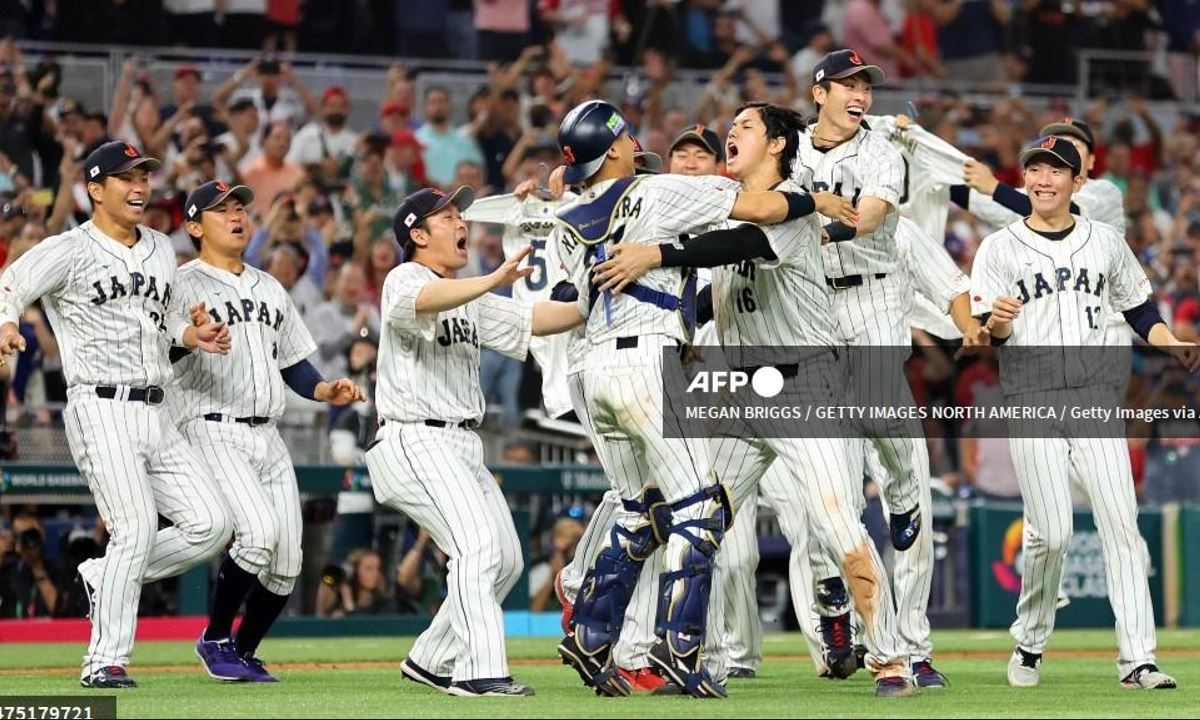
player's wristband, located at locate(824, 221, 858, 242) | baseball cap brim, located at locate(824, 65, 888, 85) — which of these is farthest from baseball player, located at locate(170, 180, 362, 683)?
baseball cap brim, located at locate(824, 65, 888, 85)

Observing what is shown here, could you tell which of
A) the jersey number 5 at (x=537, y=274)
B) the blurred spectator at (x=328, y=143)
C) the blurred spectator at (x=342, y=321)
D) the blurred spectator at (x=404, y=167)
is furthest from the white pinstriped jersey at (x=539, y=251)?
the blurred spectator at (x=328, y=143)

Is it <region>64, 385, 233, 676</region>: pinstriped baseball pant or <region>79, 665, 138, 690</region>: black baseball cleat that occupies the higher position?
<region>64, 385, 233, 676</region>: pinstriped baseball pant

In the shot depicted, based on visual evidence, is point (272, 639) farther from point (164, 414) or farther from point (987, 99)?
point (987, 99)

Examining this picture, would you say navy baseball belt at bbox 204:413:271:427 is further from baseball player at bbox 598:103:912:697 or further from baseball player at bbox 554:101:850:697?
baseball player at bbox 598:103:912:697

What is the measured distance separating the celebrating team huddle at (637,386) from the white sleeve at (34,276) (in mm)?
13

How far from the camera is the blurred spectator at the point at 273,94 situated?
1678 cm

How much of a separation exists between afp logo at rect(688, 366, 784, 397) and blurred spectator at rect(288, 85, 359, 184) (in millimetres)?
8975

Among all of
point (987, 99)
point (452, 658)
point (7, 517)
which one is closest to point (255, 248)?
point (7, 517)

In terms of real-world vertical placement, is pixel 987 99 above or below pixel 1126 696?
above

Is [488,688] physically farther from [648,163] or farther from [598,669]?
[648,163]

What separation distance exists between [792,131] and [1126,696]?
105 inches

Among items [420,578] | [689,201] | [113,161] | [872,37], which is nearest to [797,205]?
Answer: [689,201]

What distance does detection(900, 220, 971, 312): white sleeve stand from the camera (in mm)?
9844

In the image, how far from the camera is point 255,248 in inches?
594
